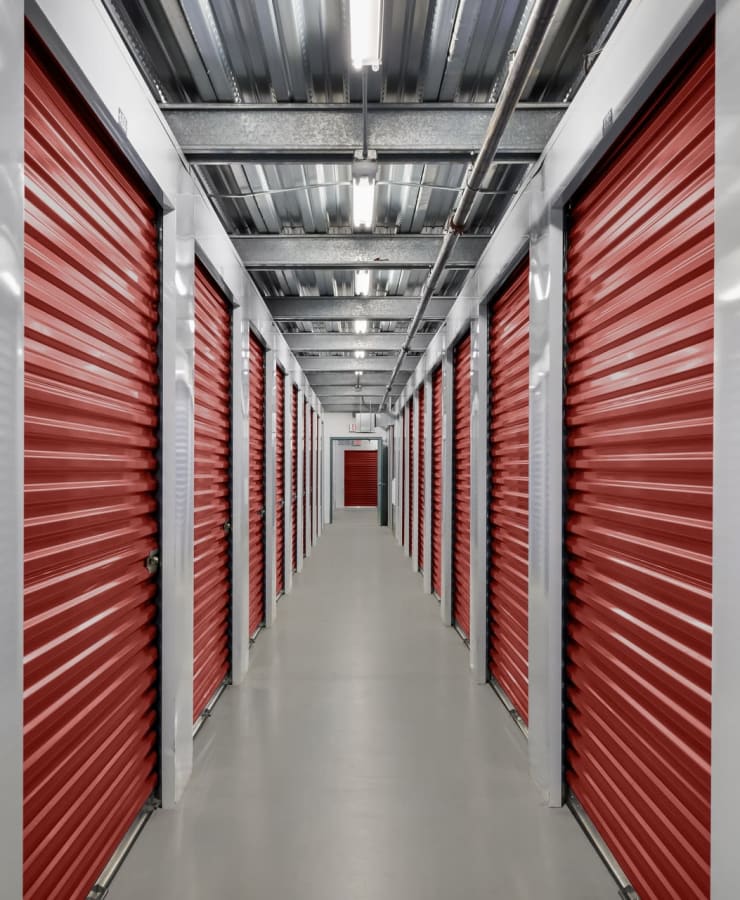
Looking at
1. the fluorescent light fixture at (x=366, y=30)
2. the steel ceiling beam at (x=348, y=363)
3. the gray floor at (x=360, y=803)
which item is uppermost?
the steel ceiling beam at (x=348, y=363)

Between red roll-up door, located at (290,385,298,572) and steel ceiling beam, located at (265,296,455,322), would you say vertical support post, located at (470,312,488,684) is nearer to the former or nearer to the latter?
steel ceiling beam, located at (265,296,455,322)

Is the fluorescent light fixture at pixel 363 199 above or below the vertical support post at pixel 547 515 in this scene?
above

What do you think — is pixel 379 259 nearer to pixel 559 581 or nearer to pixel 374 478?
pixel 559 581

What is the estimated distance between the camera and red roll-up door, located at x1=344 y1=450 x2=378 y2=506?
21.0 m

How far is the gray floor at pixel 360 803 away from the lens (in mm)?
2107

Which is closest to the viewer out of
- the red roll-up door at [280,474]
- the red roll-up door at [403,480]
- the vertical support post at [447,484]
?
the vertical support post at [447,484]

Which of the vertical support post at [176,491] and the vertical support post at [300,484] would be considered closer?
the vertical support post at [176,491]

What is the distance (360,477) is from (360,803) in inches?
730

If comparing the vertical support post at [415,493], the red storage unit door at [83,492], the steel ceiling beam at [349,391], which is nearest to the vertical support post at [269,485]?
the red storage unit door at [83,492]

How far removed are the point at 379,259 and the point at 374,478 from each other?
54.3ft

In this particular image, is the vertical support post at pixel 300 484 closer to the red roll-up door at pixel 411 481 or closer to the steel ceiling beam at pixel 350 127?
the red roll-up door at pixel 411 481

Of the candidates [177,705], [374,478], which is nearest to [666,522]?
[177,705]

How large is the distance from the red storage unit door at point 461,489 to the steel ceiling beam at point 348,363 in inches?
168

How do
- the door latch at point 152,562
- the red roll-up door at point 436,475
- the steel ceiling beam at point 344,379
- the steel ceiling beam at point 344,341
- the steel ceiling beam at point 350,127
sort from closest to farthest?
the door latch at point 152,562
the steel ceiling beam at point 350,127
the red roll-up door at point 436,475
the steel ceiling beam at point 344,341
the steel ceiling beam at point 344,379
